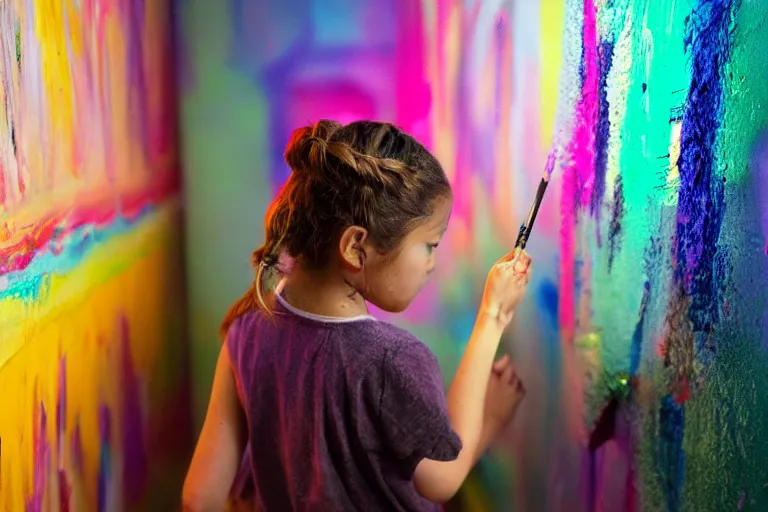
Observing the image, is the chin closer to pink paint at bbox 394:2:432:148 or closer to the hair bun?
the hair bun

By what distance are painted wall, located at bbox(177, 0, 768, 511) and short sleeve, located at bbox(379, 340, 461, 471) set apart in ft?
0.91

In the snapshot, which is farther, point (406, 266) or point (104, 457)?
point (104, 457)

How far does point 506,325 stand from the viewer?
1229 millimetres

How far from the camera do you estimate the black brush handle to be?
3.92 ft

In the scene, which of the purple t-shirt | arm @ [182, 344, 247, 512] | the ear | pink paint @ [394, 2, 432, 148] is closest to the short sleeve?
the purple t-shirt

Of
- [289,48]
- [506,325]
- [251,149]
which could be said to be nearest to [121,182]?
[251,149]

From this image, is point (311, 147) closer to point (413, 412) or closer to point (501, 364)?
point (413, 412)

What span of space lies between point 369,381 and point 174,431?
1.63ft

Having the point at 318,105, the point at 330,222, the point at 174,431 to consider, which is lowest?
the point at 174,431

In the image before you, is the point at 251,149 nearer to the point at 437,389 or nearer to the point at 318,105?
the point at 318,105

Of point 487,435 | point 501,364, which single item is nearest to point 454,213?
point 501,364

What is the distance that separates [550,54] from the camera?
3.80ft

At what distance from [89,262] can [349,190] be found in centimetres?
35

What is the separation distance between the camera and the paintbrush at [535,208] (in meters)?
1.19
